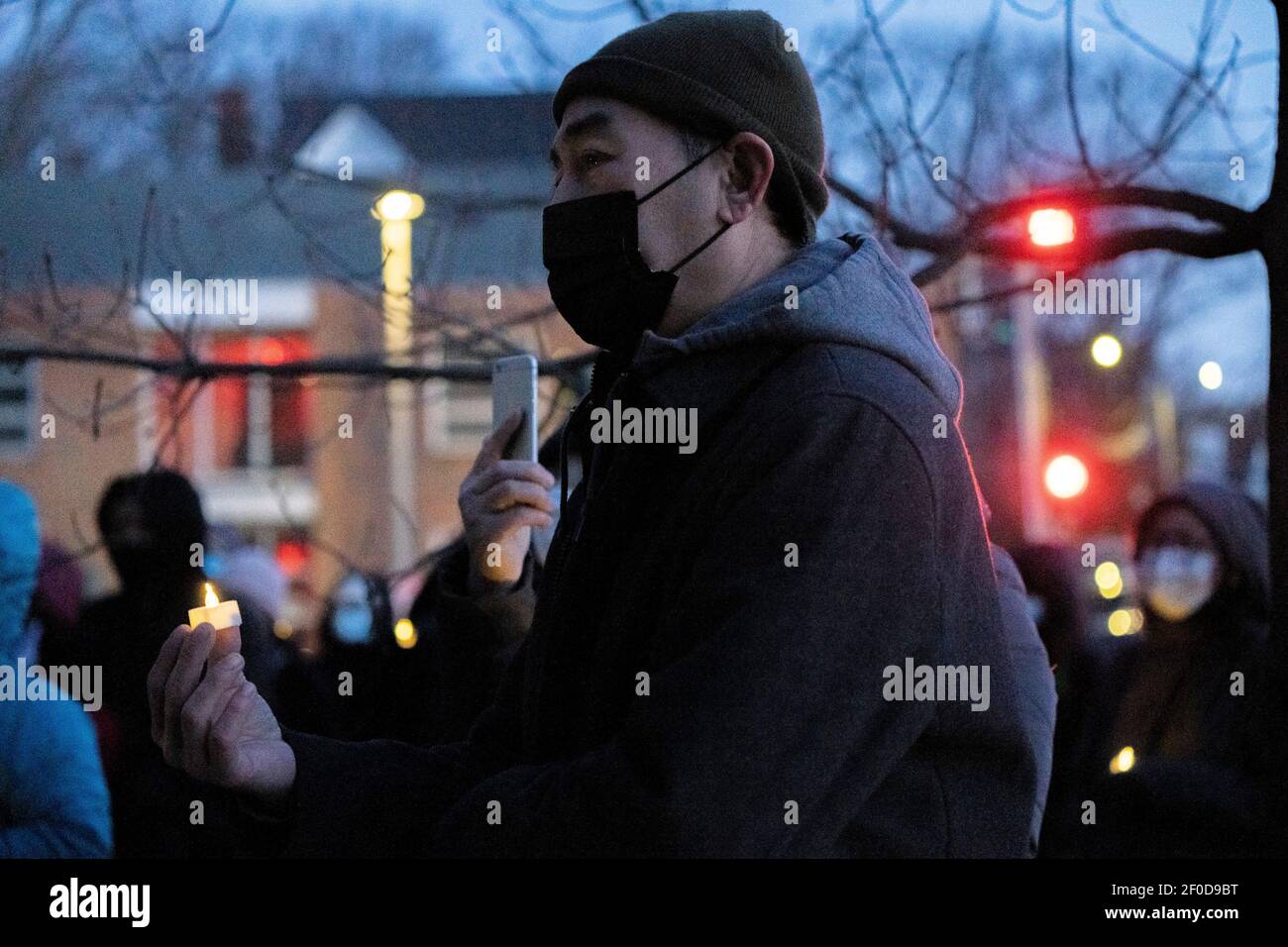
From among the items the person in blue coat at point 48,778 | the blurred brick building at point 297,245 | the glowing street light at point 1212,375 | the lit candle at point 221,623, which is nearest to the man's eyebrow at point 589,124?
the lit candle at point 221,623

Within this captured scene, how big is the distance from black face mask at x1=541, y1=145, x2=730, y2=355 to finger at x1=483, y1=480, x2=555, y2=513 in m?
0.59

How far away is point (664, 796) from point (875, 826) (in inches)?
11.7

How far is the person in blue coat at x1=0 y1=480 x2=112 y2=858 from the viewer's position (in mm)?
3043

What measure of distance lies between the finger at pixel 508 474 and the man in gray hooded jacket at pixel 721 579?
48cm

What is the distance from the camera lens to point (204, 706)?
188 cm

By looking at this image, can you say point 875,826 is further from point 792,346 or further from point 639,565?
point 792,346

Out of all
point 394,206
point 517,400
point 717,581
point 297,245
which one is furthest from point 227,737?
point 297,245

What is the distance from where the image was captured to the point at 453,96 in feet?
15.8

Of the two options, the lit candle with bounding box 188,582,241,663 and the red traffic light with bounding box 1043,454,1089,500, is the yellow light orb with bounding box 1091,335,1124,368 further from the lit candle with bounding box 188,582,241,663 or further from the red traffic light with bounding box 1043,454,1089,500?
the red traffic light with bounding box 1043,454,1089,500

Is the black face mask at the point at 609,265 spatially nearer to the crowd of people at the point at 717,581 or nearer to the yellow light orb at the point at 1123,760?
the crowd of people at the point at 717,581

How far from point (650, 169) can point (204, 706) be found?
2.98ft

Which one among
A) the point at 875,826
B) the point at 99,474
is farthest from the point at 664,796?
the point at 99,474

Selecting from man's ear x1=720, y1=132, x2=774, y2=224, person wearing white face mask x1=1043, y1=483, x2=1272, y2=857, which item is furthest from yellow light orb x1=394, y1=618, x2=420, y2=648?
man's ear x1=720, y1=132, x2=774, y2=224

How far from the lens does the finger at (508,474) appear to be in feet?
9.05
